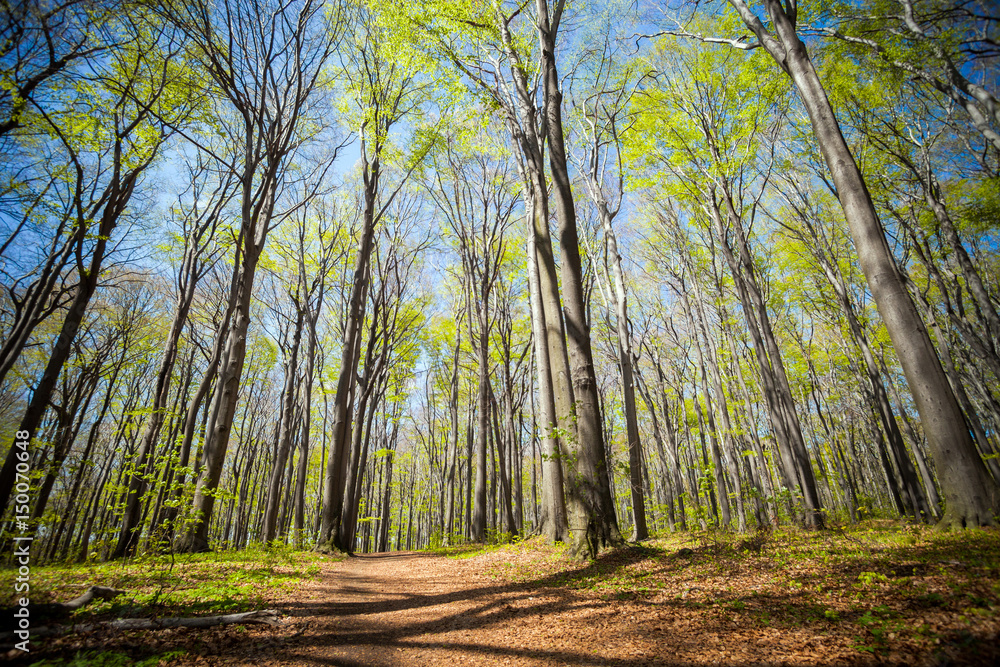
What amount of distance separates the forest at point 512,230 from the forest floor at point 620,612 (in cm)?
90

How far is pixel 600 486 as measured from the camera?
18.0 feet

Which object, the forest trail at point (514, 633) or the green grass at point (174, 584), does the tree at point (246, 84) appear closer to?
the green grass at point (174, 584)

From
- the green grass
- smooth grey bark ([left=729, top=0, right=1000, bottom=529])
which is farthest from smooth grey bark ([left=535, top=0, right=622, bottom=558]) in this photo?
the green grass

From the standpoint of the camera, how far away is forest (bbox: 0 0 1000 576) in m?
5.86

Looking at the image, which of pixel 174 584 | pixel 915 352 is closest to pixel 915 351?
pixel 915 352

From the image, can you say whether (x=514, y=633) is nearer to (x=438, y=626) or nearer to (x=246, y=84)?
(x=438, y=626)

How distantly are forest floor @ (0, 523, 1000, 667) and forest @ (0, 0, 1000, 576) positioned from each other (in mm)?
904

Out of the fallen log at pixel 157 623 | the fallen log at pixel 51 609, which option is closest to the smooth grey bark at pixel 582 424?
the fallen log at pixel 157 623

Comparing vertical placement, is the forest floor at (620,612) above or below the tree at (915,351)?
below

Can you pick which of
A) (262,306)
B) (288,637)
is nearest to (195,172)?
(262,306)

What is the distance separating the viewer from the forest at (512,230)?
5.86 meters

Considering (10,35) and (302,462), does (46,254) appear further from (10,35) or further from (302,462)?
(302,462)

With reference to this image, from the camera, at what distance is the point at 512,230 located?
51.8 ft

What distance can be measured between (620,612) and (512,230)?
1415cm
